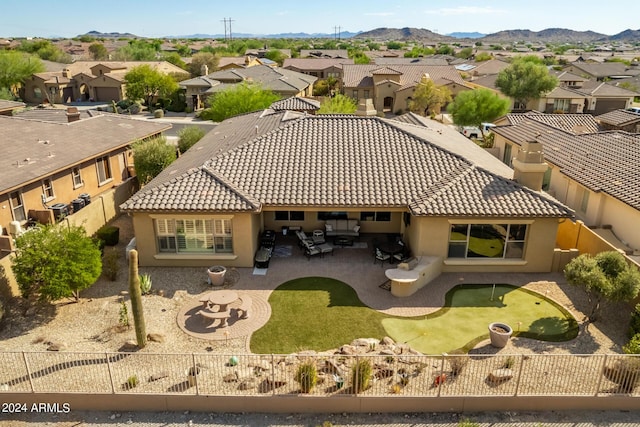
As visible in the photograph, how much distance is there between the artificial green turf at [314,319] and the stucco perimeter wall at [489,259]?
13.2 feet

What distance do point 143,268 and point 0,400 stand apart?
8438 mm

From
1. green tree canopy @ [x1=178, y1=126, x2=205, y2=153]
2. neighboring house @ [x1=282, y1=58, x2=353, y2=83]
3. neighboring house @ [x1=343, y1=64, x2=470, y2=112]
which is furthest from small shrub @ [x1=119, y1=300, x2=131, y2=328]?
neighboring house @ [x1=282, y1=58, x2=353, y2=83]

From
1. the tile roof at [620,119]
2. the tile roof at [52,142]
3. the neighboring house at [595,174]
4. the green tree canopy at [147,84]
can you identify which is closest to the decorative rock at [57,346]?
the tile roof at [52,142]

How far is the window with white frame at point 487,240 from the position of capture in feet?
68.0

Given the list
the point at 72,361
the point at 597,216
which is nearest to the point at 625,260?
the point at 597,216

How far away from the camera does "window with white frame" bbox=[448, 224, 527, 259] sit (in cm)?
2072

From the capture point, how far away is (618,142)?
29359 millimetres

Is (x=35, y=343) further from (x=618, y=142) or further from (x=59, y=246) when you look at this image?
(x=618, y=142)

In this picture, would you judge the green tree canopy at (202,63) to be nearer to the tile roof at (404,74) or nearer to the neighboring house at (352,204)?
the tile roof at (404,74)

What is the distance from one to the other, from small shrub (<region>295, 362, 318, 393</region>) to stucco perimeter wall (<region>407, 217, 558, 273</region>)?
30.0 feet

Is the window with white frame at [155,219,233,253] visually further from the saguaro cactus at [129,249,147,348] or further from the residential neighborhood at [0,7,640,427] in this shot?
the saguaro cactus at [129,249,147,348]

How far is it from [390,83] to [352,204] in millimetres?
51526

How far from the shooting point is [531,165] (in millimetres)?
21328

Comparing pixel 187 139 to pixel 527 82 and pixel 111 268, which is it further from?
pixel 527 82
